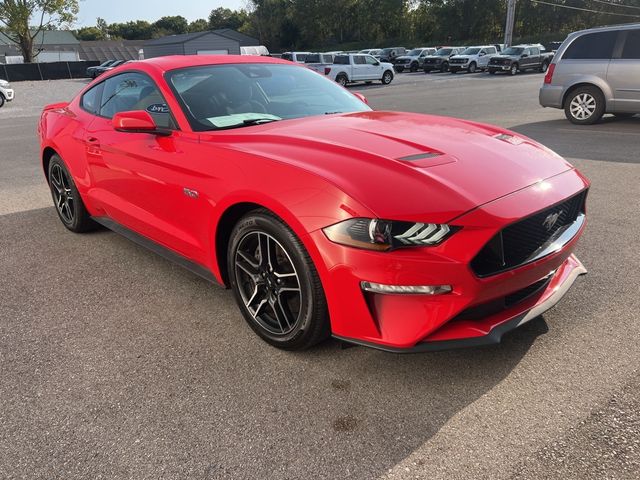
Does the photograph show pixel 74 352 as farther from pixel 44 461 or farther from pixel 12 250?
pixel 12 250

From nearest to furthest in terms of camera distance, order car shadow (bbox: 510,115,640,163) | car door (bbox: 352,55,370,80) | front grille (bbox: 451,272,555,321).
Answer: front grille (bbox: 451,272,555,321), car shadow (bbox: 510,115,640,163), car door (bbox: 352,55,370,80)

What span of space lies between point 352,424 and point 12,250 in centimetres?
381

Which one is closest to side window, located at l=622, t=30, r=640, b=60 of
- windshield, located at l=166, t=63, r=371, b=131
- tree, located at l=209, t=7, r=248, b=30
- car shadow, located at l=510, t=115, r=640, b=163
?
car shadow, located at l=510, t=115, r=640, b=163

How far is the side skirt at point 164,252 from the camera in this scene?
327 cm

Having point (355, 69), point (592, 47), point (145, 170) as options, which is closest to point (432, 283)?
point (145, 170)

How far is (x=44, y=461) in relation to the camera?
2.15 meters

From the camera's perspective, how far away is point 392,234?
2.29m

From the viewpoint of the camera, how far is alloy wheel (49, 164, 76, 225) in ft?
16.0

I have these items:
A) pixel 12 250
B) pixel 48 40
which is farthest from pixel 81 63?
pixel 48 40

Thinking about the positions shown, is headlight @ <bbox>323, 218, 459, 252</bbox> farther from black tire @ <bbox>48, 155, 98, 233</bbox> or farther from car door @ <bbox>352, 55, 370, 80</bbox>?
car door @ <bbox>352, 55, 370, 80</bbox>

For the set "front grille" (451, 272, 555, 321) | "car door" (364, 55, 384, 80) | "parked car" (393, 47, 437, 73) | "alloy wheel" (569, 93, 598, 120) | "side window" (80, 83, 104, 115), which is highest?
"side window" (80, 83, 104, 115)

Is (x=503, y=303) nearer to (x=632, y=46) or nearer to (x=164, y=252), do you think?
(x=164, y=252)

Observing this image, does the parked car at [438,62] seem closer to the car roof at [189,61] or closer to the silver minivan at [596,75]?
the silver minivan at [596,75]

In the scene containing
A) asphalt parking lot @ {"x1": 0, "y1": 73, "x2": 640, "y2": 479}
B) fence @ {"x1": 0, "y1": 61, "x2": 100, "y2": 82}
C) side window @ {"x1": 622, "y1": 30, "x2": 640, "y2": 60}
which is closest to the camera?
asphalt parking lot @ {"x1": 0, "y1": 73, "x2": 640, "y2": 479}
